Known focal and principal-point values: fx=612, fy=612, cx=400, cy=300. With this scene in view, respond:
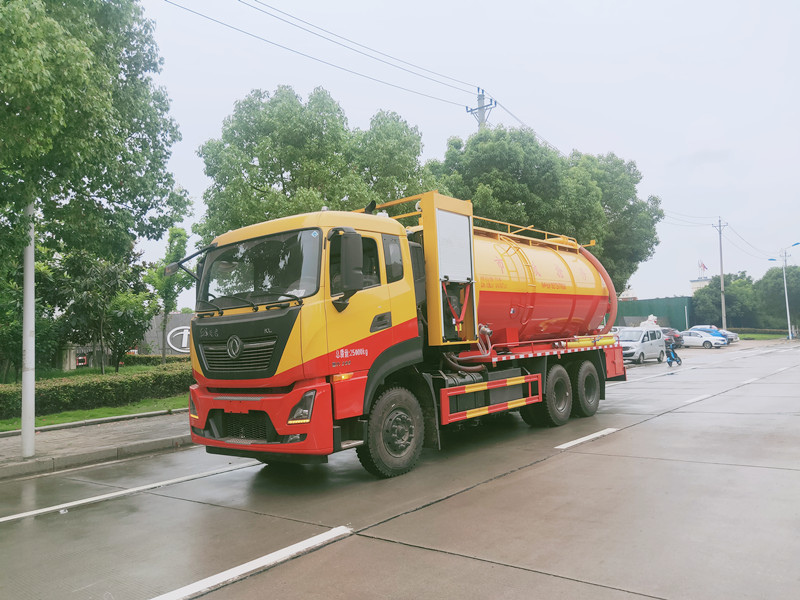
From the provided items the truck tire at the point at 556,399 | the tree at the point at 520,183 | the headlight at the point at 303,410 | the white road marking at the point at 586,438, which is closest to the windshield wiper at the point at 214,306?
the headlight at the point at 303,410

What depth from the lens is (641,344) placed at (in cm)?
2984

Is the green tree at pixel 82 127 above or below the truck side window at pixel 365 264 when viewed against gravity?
above

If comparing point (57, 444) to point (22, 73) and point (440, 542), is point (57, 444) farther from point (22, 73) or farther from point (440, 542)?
point (440, 542)

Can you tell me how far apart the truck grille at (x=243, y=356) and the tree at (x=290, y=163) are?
8160 millimetres

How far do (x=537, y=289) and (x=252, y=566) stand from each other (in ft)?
23.1

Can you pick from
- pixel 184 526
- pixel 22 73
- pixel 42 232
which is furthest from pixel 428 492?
pixel 42 232

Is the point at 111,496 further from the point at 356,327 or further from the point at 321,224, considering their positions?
the point at 321,224

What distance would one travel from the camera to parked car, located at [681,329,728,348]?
44000 mm

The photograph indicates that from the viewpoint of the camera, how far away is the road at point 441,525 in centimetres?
401

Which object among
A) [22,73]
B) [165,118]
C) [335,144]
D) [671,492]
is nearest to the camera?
[671,492]

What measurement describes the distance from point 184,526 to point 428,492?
2.38 meters

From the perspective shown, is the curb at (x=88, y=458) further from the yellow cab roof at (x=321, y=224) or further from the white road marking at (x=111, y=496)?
the yellow cab roof at (x=321, y=224)

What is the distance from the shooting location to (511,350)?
965 centimetres

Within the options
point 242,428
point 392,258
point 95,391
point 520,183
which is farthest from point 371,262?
point 520,183
